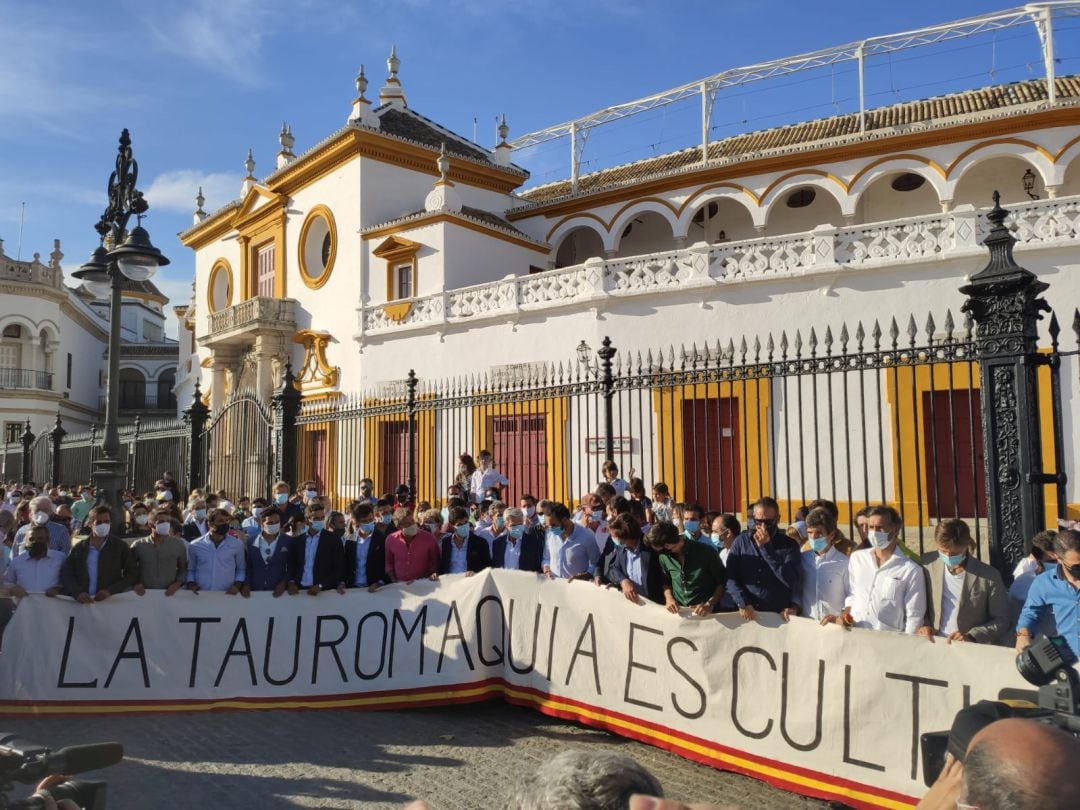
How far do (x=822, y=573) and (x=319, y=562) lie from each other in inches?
166

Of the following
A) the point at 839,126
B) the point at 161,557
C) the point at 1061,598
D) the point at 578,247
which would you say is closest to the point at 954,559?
the point at 1061,598

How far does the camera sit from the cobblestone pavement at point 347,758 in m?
4.93

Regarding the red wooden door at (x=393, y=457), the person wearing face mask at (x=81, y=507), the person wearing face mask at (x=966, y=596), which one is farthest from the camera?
the red wooden door at (x=393, y=457)

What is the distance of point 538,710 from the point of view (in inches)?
253

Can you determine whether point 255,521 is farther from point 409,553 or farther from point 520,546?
point 520,546

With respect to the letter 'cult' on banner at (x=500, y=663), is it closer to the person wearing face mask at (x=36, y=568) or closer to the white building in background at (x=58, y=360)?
the person wearing face mask at (x=36, y=568)

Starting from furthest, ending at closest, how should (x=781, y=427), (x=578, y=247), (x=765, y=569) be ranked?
(x=578, y=247) → (x=781, y=427) → (x=765, y=569)

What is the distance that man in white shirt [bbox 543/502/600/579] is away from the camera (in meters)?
7.44

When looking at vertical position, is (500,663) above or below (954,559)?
below

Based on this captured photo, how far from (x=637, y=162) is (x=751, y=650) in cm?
2442

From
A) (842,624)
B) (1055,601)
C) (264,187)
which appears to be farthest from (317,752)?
(264,187)

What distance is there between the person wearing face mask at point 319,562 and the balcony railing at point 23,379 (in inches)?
1683

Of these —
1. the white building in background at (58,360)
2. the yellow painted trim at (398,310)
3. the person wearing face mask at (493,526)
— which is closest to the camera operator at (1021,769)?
the person wearing face mask at (493,526)

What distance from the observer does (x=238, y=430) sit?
15555 mm
